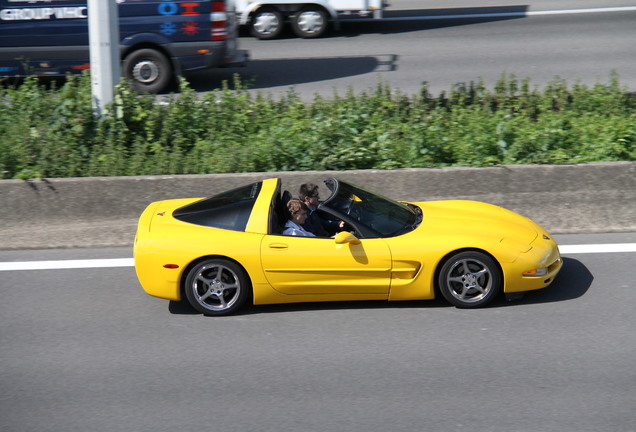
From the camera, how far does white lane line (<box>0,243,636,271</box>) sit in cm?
850

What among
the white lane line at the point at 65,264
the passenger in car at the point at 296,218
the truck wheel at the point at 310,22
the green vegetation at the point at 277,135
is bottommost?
the white lane line at the point at 65,264

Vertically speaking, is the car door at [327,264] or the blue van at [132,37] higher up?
the blue van at [132,37]

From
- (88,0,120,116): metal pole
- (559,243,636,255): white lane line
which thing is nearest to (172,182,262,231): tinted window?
(88,0,120,116): metal pole

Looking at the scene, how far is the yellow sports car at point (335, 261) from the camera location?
703 centimetres

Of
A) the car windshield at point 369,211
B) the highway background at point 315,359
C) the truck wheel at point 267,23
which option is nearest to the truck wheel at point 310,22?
the truck wheel at point 267,23

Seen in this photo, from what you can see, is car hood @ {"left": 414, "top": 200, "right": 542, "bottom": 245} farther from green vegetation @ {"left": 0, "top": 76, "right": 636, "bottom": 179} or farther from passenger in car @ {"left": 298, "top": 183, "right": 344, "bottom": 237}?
green vegetation @ {"left": 0, "top": 76, "right": 636, "bottom": 179}

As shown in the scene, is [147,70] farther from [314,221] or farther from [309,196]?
[314,221]

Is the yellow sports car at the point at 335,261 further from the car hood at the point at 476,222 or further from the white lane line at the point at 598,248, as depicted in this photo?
the white lane line at the point at 598,248

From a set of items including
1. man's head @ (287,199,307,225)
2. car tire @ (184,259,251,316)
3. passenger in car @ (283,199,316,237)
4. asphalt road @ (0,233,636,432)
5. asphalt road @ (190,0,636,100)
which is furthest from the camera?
asphalt road @ (190,0,636,100)

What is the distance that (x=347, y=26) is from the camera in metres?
19.7

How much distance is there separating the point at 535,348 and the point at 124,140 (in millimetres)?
5829

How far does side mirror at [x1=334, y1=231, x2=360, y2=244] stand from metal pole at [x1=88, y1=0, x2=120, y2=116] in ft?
14.5

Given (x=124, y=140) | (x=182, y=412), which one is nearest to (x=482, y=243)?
(x=182, y=412)

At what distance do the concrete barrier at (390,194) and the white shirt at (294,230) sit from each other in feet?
6.33
